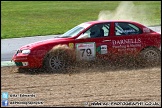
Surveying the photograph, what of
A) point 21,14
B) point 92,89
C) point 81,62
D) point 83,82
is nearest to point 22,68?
point 81,62

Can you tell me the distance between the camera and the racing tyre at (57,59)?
11.7m

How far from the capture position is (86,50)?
11883 mm

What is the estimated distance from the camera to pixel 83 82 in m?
10.2

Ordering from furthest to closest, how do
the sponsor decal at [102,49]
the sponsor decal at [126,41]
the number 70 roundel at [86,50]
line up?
the sponsor decal at [126,41] < the sponsor decal at [102,49] < the number 70 roundel at [86,50]

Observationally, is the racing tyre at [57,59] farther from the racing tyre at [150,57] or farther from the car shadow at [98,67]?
the racing tyre at [150,57]

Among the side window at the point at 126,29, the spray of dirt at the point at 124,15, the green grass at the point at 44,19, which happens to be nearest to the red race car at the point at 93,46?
the side window at the point at 126,29

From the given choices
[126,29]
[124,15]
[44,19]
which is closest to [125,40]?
[126,29]

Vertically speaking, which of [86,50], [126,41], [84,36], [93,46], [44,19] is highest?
[44,19]

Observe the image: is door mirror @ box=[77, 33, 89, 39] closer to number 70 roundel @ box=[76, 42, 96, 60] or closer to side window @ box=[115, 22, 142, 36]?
number 70 roundel @ box=[76, 42, 96, 60]

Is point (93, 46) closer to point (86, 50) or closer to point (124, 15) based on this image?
point (86, 50)

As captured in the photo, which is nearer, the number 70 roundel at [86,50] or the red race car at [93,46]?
the red race car at [93,46]

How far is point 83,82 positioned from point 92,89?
833 mm

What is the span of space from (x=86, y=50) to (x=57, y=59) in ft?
2.74

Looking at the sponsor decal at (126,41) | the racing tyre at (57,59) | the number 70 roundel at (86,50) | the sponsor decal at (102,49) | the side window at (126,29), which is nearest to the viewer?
the racing tyre at (57,59)
